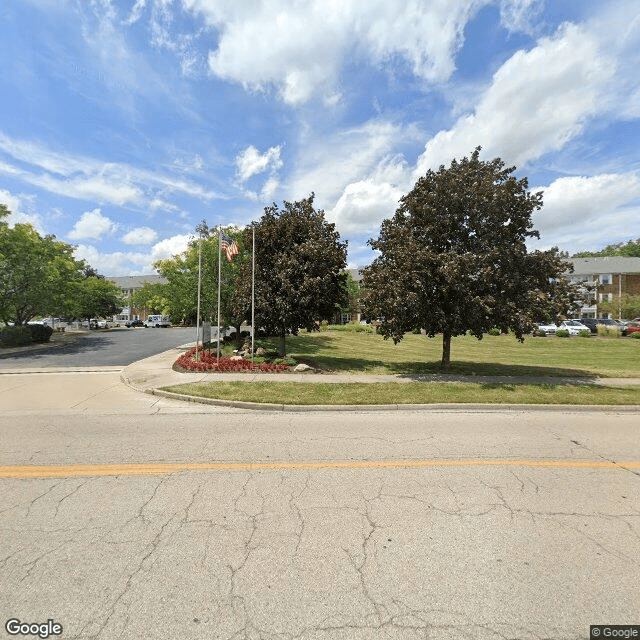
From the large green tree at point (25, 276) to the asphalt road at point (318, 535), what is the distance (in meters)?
20.4

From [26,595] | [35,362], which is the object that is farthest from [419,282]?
[35,362]

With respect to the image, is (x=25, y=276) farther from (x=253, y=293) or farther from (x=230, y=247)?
(x=253, y=293)

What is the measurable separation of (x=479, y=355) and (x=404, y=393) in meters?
15.6

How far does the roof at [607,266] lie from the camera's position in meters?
64.4

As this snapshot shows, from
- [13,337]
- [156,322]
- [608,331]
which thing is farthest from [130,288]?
[608,331]

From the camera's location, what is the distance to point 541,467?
5359mm

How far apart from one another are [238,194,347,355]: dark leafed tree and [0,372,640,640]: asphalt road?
9079mm

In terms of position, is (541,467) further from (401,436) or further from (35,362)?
(35,362)

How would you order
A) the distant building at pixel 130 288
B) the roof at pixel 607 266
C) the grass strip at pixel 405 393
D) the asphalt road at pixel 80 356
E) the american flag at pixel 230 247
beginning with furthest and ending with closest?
1. the distant building at pixel 130 288
2. the roof at pixel 607 266
3. the asphalt road at pixel 80 356
4. the american flag at pixel 230 247
5. the grass strip at pixel 405 393

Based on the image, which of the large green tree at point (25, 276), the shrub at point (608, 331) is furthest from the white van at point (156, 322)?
the shrub at point (608, 331)

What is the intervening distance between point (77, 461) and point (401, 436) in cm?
527

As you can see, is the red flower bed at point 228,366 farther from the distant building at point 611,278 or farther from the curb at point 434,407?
the distant building at point 611,278

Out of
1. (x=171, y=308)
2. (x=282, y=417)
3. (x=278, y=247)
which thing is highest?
(x=278, y=247)

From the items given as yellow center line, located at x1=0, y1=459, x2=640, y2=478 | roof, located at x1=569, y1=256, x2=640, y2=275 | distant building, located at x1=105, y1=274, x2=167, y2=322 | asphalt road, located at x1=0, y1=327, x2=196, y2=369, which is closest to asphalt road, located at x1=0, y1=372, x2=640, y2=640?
yellow center line, located at x1=0, y1=459, x2=640, y2=478
